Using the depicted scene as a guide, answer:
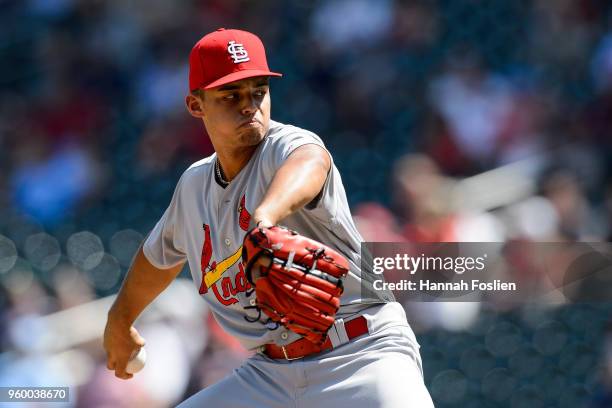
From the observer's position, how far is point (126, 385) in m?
3.29

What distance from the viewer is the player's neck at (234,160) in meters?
2.09

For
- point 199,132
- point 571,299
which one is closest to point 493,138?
point 571,299

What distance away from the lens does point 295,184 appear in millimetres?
1704

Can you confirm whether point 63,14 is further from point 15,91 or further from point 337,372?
point 337,372

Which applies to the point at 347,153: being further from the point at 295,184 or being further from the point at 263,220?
the point at 263,220

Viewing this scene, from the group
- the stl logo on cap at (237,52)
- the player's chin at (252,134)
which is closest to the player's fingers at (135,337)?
the player's chin at (252,134)

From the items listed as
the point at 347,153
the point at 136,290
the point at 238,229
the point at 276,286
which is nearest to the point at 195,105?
the point at 238,229

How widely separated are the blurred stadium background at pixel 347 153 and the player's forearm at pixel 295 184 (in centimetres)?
163

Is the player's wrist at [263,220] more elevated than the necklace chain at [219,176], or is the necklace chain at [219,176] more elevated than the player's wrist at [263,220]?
the player's wrist at [263,220]

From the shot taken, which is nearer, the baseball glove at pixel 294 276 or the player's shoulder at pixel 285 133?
the baseball glove at pixel 294 276

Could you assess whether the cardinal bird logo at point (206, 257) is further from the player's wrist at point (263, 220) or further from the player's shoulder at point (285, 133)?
the player's wrist at point (263, 220)

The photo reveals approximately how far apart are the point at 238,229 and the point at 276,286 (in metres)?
0.45

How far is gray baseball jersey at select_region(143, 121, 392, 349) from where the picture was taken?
1942mm

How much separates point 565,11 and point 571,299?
3.96 ft
